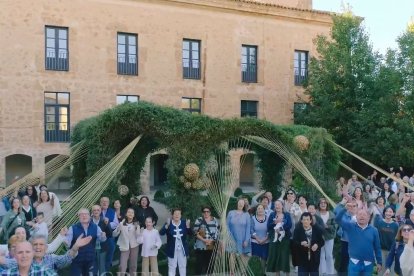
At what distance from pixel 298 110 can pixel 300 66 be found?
8.63ft

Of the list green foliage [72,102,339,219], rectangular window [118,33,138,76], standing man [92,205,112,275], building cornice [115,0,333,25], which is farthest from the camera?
building cornice [115,0,333,25]

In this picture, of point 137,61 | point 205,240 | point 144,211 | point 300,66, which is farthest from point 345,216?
point 300,66

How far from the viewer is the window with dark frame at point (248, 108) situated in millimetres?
26750

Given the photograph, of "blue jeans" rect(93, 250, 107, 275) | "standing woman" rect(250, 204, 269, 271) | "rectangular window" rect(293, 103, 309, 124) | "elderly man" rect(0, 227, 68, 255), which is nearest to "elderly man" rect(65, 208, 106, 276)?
"elderly man" rect(0, 227, 68, 255)

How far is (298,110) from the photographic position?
26.9 m

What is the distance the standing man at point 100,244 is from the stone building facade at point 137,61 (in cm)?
1442

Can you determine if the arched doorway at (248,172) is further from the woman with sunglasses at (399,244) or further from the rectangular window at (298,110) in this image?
the woman with sunglasses at (399,244)

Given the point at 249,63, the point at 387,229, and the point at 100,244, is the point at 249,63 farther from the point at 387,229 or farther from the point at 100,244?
the point at 100,244

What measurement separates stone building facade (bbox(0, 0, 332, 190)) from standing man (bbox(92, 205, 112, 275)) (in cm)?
1442

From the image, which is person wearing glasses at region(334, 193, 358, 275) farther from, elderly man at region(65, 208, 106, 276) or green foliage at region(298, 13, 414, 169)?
green foliage at region(298, 13, 414, 169)

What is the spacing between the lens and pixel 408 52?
74.2 feet

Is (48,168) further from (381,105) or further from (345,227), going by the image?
(381,105)

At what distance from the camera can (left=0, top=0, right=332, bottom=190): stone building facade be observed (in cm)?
2188

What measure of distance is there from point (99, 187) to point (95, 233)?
2.40 metres
